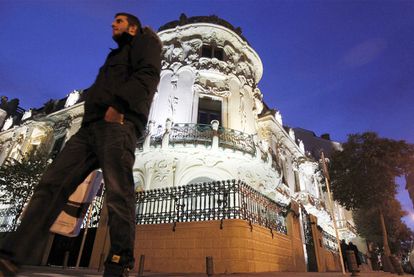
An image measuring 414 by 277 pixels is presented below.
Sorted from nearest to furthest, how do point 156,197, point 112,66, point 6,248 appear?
point 6,248 → point 112,66 → point 156,197

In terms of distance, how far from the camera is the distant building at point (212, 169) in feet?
26.8

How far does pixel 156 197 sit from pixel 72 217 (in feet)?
25.5

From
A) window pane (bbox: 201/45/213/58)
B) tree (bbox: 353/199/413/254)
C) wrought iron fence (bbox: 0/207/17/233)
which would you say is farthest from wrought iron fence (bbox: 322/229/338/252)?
wrought iron fence (bbox: 0/207/17/233)

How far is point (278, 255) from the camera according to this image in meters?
9.07

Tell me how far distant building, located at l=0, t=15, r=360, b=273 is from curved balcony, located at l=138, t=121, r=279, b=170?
5 cm

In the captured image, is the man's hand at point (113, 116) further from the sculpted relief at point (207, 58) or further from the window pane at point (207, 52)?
the window pane at point (207, 52)

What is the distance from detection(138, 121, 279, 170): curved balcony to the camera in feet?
40.6

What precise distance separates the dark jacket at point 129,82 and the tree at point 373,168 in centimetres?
1753

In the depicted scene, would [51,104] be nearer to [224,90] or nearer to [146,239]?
[224,90]

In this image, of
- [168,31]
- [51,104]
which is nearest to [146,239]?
[168,31]

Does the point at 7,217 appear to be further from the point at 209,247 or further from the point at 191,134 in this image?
the point at 209,247

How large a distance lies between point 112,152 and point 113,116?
0.99 feet

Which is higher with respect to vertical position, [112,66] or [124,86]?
[112,66]

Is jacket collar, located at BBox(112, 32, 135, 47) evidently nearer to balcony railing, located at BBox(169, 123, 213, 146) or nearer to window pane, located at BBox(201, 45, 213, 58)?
balcony railing, located at BBox(169, 123, 213, 146)
